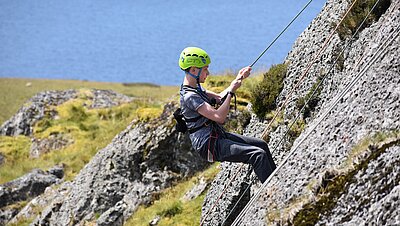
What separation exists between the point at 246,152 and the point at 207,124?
850 millimetres

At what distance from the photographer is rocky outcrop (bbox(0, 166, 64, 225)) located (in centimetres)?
2672

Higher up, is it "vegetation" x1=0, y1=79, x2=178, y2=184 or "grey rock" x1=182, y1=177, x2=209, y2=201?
"grey rock" x1=182, y1=177, x2=209, y2=201

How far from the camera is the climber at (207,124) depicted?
32.0 ft

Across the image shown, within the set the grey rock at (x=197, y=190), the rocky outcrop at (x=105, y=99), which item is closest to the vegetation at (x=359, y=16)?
the grey rock at (x=197, y=190)

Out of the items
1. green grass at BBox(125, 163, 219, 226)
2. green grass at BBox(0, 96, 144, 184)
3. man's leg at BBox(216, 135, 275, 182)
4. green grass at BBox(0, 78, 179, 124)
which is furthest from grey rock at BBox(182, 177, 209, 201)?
green grass at BBox(0, 78, 179, 124)

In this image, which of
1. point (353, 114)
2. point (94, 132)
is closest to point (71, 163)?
point (94, 132)

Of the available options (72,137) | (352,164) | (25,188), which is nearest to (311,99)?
(352,164)

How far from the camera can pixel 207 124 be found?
1016 cm

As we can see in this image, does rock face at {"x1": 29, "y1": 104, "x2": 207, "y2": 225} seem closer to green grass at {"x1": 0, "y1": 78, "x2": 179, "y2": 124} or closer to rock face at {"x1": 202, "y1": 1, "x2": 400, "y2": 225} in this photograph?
rock face at {"x1": 202, "y1": 1, "x2": 400, "y2": 225}

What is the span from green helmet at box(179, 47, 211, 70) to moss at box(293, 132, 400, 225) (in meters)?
3.34

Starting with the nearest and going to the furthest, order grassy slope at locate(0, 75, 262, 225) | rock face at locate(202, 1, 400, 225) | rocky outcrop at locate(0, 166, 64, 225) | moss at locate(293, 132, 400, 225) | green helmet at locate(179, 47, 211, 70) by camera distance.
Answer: rock face at locate(202, 1, 400, 225) → moss at locate(293, 132, 400, 225) → green helmet at locate(179, 47, 211, 70) → grassy slope at locate(0, 75, 262, 225) → rocky outcrop at locate(0, 166, 64, 225)

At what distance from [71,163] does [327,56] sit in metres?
20.2

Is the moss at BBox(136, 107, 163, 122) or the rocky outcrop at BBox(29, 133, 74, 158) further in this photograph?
the rocky outcrop at BBox(29, 133, 74, 158)

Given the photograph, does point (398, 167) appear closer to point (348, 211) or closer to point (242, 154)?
point (348, 211)
